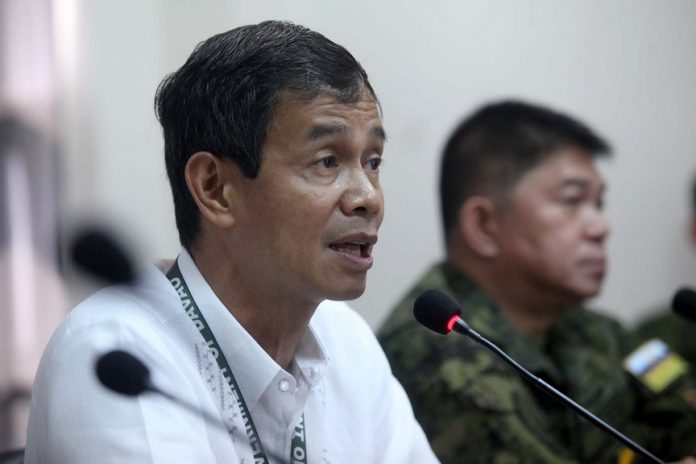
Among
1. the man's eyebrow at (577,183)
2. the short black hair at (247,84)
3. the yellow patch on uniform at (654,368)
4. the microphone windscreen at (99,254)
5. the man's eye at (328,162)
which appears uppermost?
the short black hair at (247,84)

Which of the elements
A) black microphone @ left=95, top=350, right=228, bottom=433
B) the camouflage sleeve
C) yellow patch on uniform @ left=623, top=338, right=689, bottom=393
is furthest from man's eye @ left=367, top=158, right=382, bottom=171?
yellow patch on uniform @ left=623, top=338, right=689, bottom=393

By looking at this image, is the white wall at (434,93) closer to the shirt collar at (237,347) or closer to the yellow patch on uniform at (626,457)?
the shirt collar at (237,347)

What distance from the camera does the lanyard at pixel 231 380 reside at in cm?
119

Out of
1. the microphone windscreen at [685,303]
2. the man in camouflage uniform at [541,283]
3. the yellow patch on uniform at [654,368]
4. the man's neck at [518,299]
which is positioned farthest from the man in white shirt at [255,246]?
the yellow patch on uniform at [654,368]

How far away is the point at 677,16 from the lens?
9.82ft

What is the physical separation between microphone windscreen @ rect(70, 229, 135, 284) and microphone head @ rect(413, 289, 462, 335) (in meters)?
0.36

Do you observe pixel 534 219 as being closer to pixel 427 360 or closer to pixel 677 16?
pixel 427 360

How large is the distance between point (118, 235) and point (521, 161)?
120cm

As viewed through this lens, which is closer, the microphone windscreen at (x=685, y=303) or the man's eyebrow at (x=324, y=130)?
the man's eyebrow at (x=324, y=130)

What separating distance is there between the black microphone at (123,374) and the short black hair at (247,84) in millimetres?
317

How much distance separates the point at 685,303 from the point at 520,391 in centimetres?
47

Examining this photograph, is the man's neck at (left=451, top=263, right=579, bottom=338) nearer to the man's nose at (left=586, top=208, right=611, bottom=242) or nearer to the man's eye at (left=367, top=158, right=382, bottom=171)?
the man's nose at (left=586, top=208, right=611, bottom=242)

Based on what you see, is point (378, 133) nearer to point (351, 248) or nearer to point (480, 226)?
point (351, 248)

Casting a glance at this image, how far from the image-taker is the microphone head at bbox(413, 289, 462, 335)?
47.8 inches
